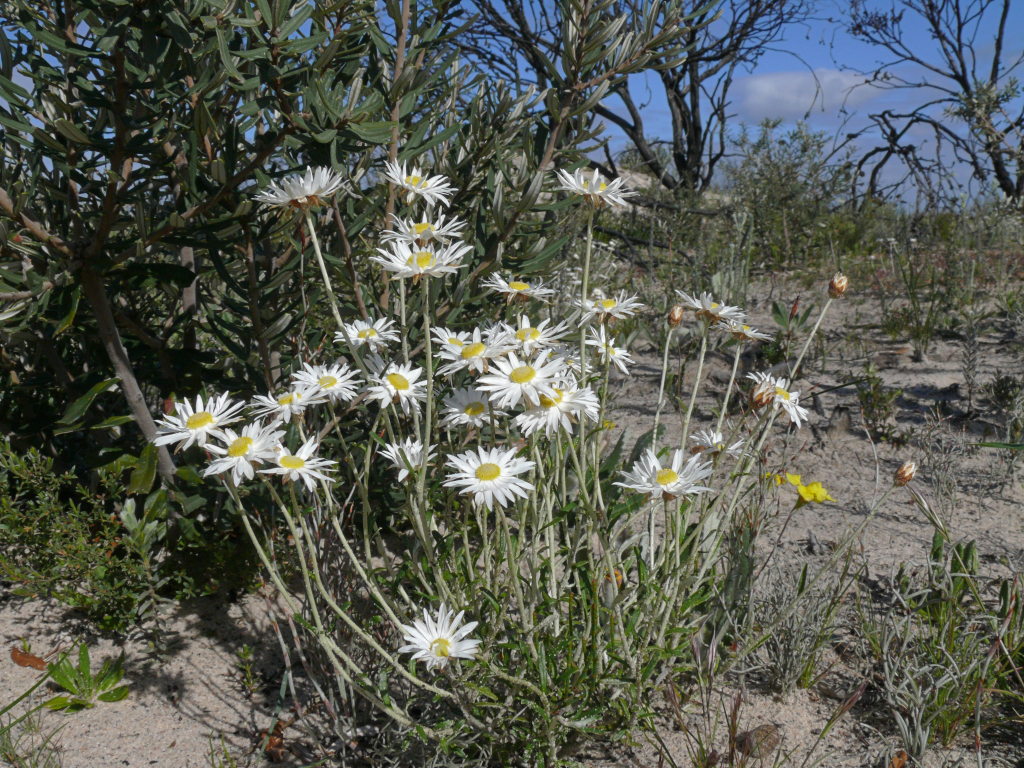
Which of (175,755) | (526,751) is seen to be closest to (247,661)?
(175,755)

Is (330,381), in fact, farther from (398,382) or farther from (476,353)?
(476,353)

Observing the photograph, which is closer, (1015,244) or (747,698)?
(747,698)

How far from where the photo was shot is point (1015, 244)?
18.7 feet

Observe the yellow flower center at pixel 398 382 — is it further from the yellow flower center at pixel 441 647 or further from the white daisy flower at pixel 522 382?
the yellow flower center at pixel 441 647

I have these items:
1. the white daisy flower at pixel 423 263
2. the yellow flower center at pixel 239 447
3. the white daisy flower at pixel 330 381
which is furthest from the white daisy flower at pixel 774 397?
the yellow flower center at pixel 239 447

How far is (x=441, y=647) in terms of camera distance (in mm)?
1145

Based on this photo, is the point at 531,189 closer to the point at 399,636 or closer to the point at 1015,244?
the point at 399,636

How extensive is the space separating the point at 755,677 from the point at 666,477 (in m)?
0.84

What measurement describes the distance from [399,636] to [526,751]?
0.44 metres

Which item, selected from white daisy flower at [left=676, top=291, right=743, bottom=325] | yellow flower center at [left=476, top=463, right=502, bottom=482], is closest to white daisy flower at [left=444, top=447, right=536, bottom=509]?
yellow flower center at [left=476, top=463, right=502, bottom=482]

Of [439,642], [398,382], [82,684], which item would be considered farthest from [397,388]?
[82,684]

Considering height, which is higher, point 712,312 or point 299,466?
point 712,312

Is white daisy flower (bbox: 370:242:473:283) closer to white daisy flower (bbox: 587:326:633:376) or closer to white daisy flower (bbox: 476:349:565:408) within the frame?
white daisy flower (bbox: 476:349:565:408)

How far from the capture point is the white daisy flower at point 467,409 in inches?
51.3
